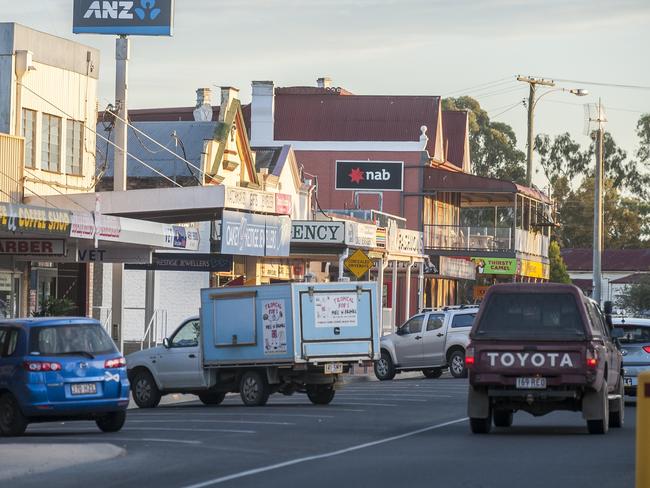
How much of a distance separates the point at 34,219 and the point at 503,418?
9.79 m

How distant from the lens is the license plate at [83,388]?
20.1 meters

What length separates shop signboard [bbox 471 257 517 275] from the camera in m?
60.6

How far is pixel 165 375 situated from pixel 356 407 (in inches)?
150

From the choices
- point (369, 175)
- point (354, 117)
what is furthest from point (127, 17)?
point (354, 117)

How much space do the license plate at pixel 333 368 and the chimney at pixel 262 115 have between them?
36700 mm

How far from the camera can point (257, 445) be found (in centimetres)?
1856

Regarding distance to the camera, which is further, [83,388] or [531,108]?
[531,108]

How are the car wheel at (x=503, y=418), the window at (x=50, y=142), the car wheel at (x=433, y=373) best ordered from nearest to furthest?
the car wheel at (x=503, y=418) < the window at (x=50, y=142) < the car wheel at (x=433, y=373)

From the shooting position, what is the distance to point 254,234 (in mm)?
38656

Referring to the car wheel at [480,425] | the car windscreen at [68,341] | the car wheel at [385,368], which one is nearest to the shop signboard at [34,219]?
the car windscreen at [68,341]

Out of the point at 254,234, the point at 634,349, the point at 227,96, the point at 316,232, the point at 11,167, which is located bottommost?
the point at 634,349

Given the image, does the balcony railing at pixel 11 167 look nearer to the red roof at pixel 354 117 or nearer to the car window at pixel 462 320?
the car window at pixel 462 320

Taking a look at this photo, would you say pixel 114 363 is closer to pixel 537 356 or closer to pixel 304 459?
pixel 304 459

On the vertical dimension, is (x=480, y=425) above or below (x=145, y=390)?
above
